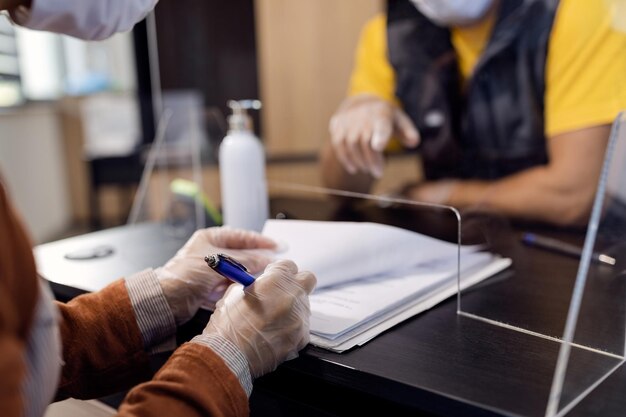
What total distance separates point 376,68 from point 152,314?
4.25ft

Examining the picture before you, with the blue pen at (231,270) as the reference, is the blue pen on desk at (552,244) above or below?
below

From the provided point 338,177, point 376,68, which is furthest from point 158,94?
point 338,177

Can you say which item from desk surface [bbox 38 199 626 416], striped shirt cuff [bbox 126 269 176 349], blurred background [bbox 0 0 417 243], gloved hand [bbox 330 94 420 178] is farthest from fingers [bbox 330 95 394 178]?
striped shirt cuff [bbox 126 269 176 349]

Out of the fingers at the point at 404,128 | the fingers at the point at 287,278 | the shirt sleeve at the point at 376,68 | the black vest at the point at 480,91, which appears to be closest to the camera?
the fingers at the point at 287,278

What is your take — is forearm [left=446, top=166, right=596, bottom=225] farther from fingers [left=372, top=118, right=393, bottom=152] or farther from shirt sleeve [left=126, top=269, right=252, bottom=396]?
shirt sleeve [left=126, top=269, right=252, bottom=396]

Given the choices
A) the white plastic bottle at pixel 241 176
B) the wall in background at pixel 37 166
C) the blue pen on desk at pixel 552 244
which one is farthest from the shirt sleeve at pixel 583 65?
the wall in background at pixel 37 166

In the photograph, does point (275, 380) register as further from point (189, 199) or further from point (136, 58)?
point (136, 58)

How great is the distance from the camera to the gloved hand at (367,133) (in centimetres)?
124

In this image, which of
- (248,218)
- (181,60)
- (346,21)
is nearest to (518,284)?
(248,218)

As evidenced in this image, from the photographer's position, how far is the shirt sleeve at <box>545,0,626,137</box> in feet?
3.84

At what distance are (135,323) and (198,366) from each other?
A: 0.62ft

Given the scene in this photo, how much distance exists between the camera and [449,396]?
0.49 meters

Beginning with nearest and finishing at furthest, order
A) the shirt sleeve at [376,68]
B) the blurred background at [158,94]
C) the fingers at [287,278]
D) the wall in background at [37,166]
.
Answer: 1. the fingers at [287,278]
2. the shirt sleeve at [376,68]
3. the blurred background at [158,94]
4. the wall in background at [37,166]

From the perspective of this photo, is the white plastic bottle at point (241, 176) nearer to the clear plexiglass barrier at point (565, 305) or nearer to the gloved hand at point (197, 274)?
the gloved hand at point (197, 274)
